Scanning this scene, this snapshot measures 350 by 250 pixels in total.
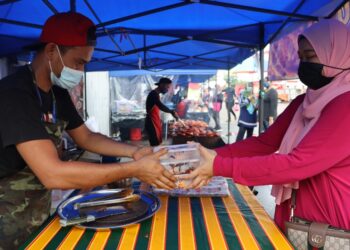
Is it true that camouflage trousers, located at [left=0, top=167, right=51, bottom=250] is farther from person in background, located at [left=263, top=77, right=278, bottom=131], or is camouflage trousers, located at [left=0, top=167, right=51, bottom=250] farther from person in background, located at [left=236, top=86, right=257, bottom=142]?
person in background, located at [left=263, top=77, right=278, bottom=131]

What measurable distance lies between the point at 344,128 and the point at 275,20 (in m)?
3.05

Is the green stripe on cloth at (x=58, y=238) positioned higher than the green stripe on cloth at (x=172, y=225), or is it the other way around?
the green stripe on cloth at (x=172, y=225)

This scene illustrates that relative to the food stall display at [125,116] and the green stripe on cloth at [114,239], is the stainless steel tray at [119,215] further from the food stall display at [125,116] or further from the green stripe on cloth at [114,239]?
the food stall display at [125,116]

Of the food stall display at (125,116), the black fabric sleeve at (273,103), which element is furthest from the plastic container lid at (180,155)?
the food stall display at (125,116)

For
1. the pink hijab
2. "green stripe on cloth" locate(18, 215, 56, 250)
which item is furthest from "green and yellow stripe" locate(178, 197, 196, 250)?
"green stripe on cloth" locate(18, 215, 56, 250)

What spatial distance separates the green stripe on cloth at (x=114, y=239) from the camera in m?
1.20

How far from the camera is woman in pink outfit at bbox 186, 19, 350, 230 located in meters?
1.29

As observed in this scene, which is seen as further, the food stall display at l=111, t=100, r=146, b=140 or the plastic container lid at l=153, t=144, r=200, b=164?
the food stall display at l=111, t=100, r=146, b=140

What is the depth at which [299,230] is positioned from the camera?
4.33ft

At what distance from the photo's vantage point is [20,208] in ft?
4.84

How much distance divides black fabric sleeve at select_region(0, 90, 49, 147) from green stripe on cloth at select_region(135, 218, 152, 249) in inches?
21.4

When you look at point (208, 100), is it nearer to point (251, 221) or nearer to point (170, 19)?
point (170, 19)

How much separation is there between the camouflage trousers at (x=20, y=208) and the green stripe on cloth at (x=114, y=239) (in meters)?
0.41

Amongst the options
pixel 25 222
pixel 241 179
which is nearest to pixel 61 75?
pixel 25 222
